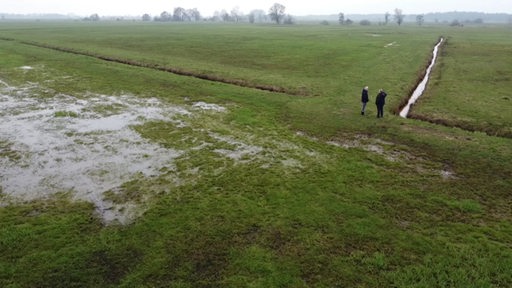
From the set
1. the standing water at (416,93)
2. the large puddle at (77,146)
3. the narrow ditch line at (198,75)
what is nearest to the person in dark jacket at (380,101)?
the standing water at (416,93)

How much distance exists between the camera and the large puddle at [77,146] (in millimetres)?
17375

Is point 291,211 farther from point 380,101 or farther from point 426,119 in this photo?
point 426,119

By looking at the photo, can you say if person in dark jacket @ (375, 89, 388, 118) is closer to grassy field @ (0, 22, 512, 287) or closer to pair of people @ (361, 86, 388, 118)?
pair of people @ (361, 86, 388, 118)

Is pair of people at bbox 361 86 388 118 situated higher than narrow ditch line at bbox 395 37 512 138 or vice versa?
pair of people at bbox 361 86 388 118

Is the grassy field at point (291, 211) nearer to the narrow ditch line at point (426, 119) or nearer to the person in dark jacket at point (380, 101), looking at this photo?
the person in dark jacket at point (380, 101)

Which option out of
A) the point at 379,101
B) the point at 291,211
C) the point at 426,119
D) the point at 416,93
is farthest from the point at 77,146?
the point at 416,93

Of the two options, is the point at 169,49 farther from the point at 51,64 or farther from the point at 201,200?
the point at 201,200

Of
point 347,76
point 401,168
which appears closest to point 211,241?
point 401,168

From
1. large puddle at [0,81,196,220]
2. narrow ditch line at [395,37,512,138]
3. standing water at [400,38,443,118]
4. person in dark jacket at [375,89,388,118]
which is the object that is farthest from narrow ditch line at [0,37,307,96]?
large puddle at [0,81,196,220]

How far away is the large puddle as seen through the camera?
17375 mm

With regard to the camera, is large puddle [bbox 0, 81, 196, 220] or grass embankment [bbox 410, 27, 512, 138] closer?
large puddle [bbox 0, 81, 196, 220]

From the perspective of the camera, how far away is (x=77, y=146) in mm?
22016

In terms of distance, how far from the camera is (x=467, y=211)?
15305 millimetres

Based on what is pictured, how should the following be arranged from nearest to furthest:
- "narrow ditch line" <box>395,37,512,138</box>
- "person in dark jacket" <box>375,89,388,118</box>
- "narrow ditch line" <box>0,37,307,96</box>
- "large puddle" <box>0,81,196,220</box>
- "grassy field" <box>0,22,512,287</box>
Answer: "grassy field" <box>0,22,512,287</box>, "large puddle" <box>0,81,196,220</box>, "narrow ditch line" <box>395,37,512,138</box>, "person in dark jacket" <box>375,89,388,118</box>, "narrow ditch line" <box>0,37,307,96</box>
